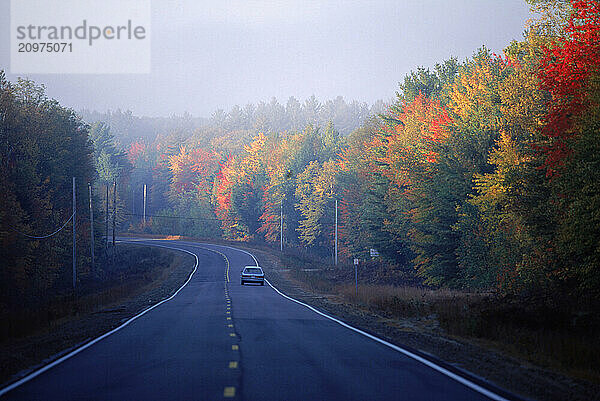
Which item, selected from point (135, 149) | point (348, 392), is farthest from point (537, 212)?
point (135, 149)

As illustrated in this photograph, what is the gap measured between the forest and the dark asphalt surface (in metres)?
11.5

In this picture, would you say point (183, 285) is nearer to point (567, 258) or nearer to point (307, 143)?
point (567, 258)

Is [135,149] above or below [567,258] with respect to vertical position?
above

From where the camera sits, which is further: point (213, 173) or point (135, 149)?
point (135, 149)

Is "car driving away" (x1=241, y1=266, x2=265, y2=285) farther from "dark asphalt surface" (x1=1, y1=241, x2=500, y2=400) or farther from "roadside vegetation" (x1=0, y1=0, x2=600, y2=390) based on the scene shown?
"dark asphalt surface" (x1=1, y1=241, x2=500, y2=400)

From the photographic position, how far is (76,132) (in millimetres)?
74812

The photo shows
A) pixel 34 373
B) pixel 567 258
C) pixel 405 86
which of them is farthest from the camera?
pixel 405 86

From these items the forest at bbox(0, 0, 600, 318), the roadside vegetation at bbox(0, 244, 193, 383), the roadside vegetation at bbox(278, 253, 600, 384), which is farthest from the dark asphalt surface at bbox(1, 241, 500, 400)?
the forest at bbox(0, 0, 600, 318)

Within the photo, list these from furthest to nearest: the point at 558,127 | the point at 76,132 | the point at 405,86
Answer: the point at 76,132, the point at 405,86, the point at 558,127

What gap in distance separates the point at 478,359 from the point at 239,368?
17.9 ft

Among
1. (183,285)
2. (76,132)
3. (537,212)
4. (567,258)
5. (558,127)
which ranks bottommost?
(183,285)

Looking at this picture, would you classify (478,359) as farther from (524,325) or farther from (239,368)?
(524,325)

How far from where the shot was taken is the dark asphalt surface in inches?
362

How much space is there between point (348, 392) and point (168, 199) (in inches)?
6089
